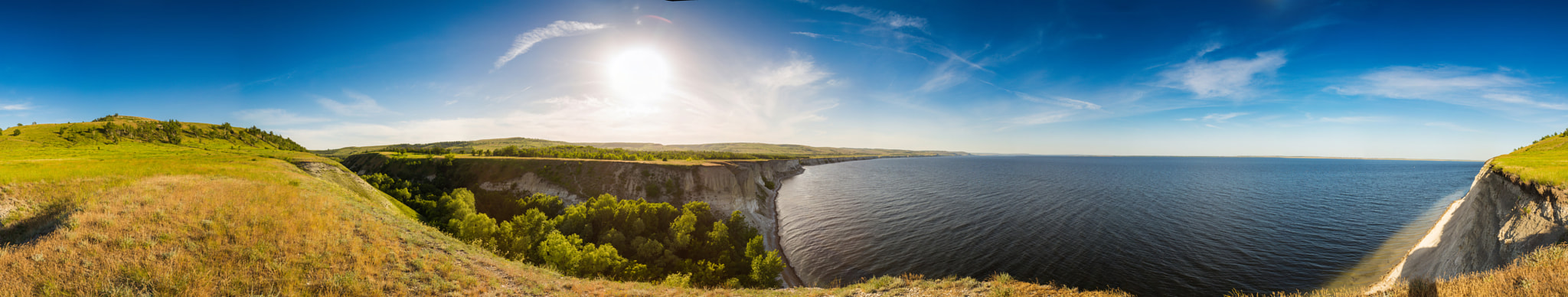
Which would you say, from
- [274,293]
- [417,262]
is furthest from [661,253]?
[274,293]

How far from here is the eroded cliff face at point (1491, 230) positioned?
14.5 metres

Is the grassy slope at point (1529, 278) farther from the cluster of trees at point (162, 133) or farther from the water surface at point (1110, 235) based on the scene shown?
the cluster of trees at point (162, 133)

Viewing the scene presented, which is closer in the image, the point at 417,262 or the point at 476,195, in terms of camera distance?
the point at 417,262

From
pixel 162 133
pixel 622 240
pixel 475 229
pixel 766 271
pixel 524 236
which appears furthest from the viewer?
pixel 162 133

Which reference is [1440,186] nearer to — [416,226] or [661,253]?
[661,253]

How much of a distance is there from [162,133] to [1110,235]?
10140 cm

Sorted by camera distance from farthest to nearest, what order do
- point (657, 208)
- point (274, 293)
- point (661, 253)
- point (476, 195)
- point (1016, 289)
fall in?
point (476, 195) < point (657, 208) < point (661, 253) < point (1016, 289) < point (274, 293)

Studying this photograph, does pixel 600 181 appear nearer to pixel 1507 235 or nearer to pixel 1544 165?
pixel 1507 235

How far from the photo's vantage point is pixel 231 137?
54.9 m

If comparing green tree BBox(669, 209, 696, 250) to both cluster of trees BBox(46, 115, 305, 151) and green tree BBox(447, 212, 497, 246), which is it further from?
cluster of trees BBox(46, 115, 305, 151)

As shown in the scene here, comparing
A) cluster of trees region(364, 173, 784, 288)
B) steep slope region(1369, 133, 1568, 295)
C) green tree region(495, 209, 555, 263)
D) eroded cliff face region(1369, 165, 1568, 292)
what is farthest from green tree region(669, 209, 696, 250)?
eroded cliff face region(1369, 165, 1568, 292)

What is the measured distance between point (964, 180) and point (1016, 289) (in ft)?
277

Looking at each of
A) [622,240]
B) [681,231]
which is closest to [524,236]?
[622,240]

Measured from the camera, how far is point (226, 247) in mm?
12117
